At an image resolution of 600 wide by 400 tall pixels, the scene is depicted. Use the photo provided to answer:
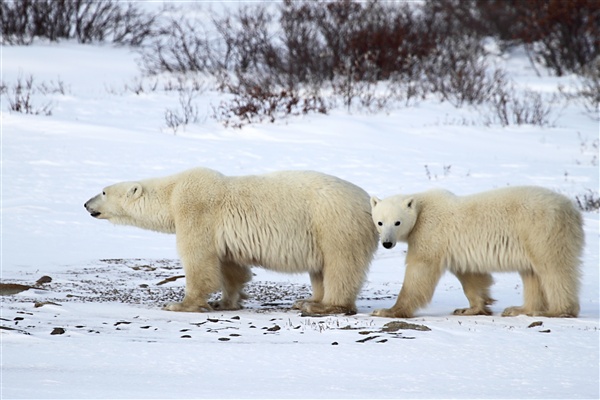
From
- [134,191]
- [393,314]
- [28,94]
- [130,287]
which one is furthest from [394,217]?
[28,94]

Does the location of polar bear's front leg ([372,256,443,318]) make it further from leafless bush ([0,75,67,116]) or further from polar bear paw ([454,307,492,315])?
leafless bush ([0,75,67,116])

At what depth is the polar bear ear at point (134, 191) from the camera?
18.8 feet

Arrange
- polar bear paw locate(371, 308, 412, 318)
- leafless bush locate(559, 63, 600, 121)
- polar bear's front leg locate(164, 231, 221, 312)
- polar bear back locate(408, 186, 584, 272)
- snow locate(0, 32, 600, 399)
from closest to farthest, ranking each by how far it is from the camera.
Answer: snow locate(0, 32, 600, 399)
polar bear back locate(408, 186, 584, 272)
polar bear paw locate(371, 308, 412, 318)
polar bear's front leg locate(164, 231, 221, 312)
leafless bush locate(559, 63, 600, 121)

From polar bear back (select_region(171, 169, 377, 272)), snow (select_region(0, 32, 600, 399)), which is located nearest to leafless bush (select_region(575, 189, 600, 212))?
snow (select_region(0, 32, 600, 399))

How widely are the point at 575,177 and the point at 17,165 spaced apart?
6.57 meters

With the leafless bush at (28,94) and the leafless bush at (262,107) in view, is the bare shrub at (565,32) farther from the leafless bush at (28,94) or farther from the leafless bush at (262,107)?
the leafless bush at (28,94)

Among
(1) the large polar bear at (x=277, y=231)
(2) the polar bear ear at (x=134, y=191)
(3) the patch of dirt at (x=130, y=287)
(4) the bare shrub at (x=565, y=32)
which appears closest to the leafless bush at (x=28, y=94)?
(3) the patch of dirt at (x=130, y=287)

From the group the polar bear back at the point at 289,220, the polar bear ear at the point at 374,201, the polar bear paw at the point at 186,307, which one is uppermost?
the polar bear ear at the point at 374,201

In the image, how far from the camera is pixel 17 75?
51.3ft

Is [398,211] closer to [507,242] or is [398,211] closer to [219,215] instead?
[507,242]

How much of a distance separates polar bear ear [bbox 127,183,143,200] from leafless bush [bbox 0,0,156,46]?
45.2 ft

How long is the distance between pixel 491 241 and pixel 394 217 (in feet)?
1.90

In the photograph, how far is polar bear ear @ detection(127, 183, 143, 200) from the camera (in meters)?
5.72

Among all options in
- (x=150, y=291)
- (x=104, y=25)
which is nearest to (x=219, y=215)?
(x=150, y=291)
